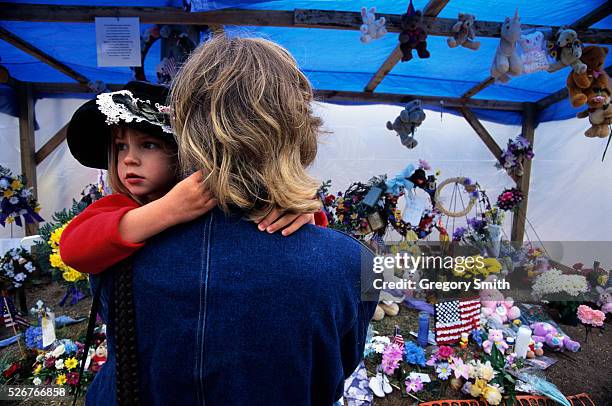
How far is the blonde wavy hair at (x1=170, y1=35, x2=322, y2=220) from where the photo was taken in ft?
1.64

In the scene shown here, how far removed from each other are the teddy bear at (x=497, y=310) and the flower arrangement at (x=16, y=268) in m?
3.05

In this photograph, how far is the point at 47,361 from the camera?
176cm

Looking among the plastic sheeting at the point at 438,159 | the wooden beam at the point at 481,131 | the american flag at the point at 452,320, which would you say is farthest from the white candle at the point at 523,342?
the wooden beam at the point at 481,131

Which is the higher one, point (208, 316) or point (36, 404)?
point (208, 316)

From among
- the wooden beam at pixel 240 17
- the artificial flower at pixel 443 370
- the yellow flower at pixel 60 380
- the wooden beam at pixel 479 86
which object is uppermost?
the wooden beam at pixel 240 17

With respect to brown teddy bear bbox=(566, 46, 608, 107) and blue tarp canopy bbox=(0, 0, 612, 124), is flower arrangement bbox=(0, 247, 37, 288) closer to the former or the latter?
blue tarp canopy bbox=(0, 0, 612, 124)

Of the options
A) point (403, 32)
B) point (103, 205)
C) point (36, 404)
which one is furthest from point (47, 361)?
point (403, 32)

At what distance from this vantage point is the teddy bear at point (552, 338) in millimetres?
2176

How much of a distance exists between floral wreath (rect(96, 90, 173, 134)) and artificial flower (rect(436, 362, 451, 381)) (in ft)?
5.90

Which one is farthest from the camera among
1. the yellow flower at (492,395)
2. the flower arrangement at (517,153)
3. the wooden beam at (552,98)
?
the wooden beam at (552,98)

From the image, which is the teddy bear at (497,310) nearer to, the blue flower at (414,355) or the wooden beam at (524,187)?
the blue flower at (414,355)

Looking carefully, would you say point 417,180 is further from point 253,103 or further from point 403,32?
point 253,103

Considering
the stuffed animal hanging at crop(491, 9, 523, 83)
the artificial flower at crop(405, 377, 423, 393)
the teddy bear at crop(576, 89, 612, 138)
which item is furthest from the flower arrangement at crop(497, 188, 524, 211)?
the artificial flower at crop(405, 377, 423, 393)

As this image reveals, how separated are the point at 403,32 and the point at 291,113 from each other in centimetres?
211
